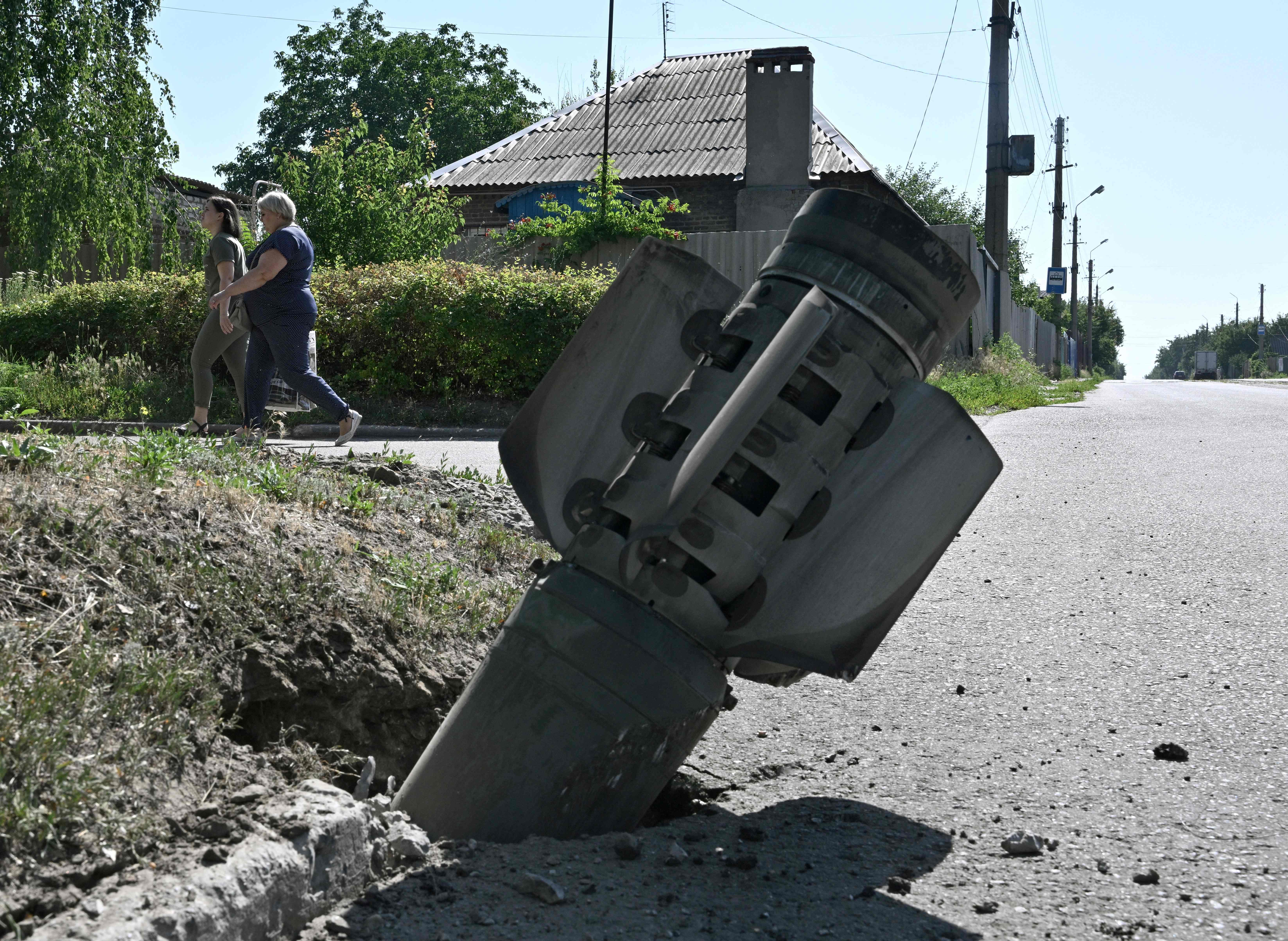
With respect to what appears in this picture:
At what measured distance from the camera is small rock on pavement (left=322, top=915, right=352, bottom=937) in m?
1.92

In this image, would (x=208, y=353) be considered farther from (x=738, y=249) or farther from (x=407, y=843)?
(x=738, y=249)

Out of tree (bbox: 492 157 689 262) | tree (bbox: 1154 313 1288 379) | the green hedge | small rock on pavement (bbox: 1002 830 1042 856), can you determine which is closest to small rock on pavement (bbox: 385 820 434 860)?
small rock on pavement (bbox: 1002 830 1042 856)

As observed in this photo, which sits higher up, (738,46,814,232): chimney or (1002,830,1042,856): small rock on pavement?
(738,46,814,232): chimney

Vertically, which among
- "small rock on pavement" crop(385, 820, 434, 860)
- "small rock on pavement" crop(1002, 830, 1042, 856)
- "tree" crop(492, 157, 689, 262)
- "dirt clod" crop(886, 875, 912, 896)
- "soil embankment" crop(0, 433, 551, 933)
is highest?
"tree" crop(492, 157, 689, 262)

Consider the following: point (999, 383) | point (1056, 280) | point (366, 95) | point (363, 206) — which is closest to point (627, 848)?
point (363, 206)

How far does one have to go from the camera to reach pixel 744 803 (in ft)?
8.84

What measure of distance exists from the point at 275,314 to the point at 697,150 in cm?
2024

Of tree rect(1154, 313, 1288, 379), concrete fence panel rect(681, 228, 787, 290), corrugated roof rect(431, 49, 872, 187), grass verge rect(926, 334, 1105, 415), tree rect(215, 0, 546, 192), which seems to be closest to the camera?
grass verge rect(926, 334, 1105, 415)

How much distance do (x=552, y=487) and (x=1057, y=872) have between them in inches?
54.7

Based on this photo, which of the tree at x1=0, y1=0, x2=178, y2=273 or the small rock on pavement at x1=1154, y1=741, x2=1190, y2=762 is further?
the tree at x1=0, y1=0, x2=178, y2=273

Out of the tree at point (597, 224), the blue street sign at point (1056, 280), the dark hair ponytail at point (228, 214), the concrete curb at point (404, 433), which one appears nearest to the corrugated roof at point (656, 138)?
the tree at point (597, 224)

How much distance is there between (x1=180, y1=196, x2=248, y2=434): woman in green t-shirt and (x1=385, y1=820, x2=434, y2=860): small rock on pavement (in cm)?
560

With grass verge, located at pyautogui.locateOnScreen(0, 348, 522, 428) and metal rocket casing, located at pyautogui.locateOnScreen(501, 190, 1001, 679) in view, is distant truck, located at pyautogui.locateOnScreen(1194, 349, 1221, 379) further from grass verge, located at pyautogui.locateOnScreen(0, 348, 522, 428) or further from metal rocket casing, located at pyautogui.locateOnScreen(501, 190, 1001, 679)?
metal rocket casing, located at pyautogui.locateOnScreen(501, 190, 1001, 679)

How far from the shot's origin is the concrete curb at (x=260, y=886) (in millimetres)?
1682
